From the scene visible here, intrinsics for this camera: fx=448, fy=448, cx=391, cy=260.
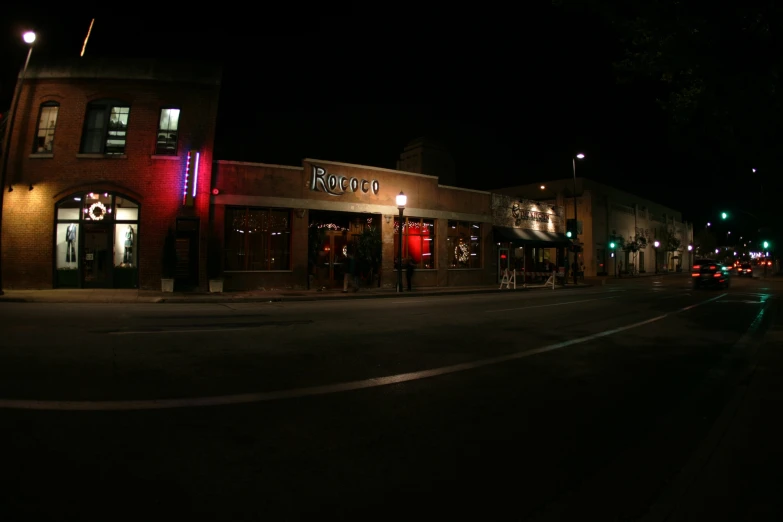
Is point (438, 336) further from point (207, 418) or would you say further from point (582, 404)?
point (207, 418)

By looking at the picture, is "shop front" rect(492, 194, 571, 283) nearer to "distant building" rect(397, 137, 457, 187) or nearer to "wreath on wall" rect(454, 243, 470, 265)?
"wreath on wall" rect(454, 243, 470, 265)

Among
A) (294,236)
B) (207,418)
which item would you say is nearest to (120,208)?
(294,236)

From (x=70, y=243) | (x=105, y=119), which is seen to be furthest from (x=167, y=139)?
(x=70, y=243)

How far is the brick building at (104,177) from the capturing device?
19156 millimetres

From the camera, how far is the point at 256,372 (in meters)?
6.35

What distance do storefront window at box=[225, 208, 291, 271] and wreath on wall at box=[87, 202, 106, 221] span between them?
517cm

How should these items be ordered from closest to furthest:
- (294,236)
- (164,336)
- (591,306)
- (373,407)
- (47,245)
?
(373,407)
(164,336)
(591,306)
(47,245)
(294,236)

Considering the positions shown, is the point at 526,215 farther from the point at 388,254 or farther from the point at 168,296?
the point at 168,296

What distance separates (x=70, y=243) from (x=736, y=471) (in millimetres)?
23267

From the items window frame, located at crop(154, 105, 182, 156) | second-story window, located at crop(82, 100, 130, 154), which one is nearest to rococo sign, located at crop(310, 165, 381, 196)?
window frame, located at crop(154, 105, 182, 156)

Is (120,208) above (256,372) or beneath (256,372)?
above

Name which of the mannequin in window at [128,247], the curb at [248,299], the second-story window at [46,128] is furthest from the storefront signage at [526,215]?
the second-story window at [46,128]

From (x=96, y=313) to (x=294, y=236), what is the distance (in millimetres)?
10311

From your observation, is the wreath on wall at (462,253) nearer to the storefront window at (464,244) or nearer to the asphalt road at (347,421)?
the storefront window at (464,244)
